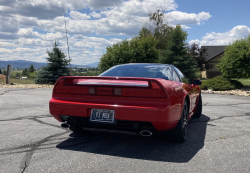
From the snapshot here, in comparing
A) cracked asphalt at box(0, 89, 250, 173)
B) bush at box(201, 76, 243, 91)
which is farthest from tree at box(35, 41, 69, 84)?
cracked asphalt at box(0, 89, 250, 173)

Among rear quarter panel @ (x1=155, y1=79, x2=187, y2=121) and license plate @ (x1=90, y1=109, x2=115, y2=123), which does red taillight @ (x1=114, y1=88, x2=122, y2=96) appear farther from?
rear quarter panel @ (x1=155, y1=79, x2=187, y2=121)

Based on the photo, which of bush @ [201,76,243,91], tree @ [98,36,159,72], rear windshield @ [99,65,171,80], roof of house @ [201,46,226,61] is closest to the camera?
rear windshield @ [99,65,171,80]

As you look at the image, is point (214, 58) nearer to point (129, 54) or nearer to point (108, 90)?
point (129, 54)

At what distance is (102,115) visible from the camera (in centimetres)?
330

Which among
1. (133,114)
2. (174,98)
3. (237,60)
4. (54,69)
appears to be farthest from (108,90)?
(54,69)

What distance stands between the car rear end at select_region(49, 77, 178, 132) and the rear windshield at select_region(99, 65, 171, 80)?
2.39 ft

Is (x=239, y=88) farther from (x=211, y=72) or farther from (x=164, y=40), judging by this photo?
(x=211, y=72)

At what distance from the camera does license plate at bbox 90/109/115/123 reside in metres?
3.25

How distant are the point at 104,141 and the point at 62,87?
1.08 metres

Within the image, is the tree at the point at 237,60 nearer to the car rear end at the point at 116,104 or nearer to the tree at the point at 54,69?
the tree at the point at 54,69

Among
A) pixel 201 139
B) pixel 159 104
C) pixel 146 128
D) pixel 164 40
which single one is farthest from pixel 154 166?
pixel 164 40

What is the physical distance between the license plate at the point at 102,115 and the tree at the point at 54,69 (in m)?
18.4

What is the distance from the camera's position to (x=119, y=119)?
320cm

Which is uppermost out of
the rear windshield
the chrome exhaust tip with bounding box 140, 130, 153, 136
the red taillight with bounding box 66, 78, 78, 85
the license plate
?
the rear windshield
